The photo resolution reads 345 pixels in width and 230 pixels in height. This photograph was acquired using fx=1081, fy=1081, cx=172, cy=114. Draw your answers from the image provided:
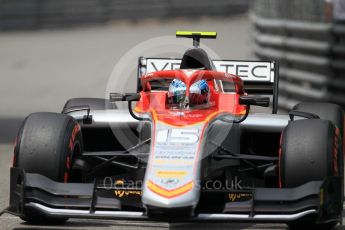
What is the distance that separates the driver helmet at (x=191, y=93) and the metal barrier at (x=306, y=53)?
7170mm

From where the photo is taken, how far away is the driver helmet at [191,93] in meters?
8.39

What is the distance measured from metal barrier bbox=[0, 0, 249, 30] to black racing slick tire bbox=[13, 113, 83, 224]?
27250 mm

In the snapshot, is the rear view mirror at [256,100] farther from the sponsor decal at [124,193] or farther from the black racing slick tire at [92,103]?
the black racing slick tire at [92,103]

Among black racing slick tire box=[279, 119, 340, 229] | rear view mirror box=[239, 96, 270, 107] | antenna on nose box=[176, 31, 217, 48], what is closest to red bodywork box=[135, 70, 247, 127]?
rear view mirror box=[239, 96, 270, 107]

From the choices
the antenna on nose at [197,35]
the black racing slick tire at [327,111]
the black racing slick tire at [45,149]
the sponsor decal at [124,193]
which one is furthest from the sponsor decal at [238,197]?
the antenna on nose at [197,35]

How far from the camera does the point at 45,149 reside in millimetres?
7898

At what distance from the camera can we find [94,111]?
9227 millimetres

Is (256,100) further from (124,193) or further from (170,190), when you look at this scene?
(170,190)

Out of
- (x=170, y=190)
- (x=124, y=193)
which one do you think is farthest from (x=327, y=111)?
(x=170, y=190)

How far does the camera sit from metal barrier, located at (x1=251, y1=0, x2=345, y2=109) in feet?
51.4

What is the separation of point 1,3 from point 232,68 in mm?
24642

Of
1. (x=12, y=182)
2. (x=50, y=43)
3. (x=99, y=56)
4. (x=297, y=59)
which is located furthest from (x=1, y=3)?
(x=12, y=182)

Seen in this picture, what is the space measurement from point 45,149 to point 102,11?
28.8 meters

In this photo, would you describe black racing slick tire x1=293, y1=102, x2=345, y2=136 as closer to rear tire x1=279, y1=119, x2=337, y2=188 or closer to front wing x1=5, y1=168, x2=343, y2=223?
rear tire x1=279, y1=119, x2=337, y2=188
